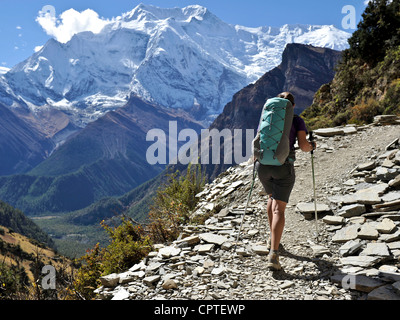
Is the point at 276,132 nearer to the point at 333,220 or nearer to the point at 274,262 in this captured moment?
the point at 274,262

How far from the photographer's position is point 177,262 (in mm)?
4973

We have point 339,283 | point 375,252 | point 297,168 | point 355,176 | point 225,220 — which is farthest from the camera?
point 297,168

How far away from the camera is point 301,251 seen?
5133 mm

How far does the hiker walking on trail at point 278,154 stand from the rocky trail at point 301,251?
0.60 m

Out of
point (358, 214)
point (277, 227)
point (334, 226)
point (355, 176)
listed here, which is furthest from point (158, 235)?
point (355, 176)

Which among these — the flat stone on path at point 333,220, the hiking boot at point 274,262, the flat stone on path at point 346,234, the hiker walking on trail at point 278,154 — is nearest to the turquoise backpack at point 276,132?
the hiker walking on trail at point 278,154

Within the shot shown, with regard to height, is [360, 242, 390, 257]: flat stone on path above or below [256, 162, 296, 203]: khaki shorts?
below

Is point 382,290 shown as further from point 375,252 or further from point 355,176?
point 355,176

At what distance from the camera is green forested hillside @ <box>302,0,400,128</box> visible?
47.8ft

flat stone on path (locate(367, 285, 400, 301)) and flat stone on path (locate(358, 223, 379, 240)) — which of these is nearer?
flat stone on path (locate(367, 285, 400, 301))

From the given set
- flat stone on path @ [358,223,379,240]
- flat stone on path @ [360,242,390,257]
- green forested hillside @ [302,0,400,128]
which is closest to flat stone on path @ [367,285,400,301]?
flat stone on path @ [360,242,390,257]

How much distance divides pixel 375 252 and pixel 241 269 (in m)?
2.02

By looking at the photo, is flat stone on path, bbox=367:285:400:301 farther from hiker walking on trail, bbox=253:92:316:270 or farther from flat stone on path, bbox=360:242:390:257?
hiker walking on trail, bbox=253:92:316:270

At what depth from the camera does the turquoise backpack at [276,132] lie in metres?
4.61
